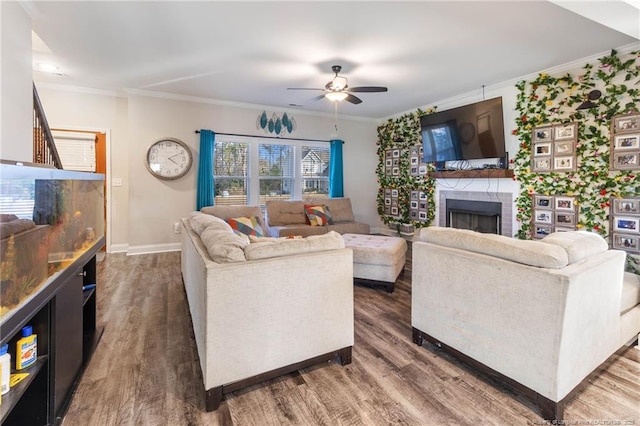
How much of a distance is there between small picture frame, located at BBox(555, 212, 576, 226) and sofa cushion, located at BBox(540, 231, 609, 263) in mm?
2311

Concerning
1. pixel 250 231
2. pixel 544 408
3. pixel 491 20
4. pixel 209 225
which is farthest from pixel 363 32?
pixel 544 408

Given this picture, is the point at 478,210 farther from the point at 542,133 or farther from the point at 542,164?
the point at 542,133

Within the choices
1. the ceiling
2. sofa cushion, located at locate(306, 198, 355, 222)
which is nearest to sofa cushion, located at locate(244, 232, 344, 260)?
the ceiling

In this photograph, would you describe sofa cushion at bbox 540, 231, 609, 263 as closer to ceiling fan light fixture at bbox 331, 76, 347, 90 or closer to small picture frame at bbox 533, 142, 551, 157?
small picture frame at bbox 533, 142, 551, 157

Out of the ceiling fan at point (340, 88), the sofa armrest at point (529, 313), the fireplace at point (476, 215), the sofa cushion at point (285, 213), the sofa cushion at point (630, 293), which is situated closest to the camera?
the sofa armrest at point (529, 313)

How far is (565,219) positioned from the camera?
3.84 meters

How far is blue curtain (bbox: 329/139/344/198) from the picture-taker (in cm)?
629

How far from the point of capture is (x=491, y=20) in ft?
8.91

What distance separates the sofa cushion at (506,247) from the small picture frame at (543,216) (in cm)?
279

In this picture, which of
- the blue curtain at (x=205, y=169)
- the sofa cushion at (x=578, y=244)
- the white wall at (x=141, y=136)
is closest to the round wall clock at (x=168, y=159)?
the white wall at (x=141, y=136)

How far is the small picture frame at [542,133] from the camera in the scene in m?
3.93

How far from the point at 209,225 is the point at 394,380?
160 cm

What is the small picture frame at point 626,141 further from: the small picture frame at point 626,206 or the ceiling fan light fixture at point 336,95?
the ceiling fan light fixture at point 336,95

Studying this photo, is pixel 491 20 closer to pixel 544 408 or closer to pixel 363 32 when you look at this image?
pixel 363 32
